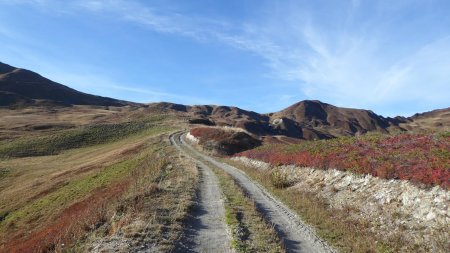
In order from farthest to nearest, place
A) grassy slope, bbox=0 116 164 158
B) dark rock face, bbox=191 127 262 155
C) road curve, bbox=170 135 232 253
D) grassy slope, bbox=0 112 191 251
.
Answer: grassy slope, bbox=0 116 164 158
dark rock face, bbox=191 127 262 155
grassy slope, bbox=0 112 191 251
road curve, bbox=170 135 232 253

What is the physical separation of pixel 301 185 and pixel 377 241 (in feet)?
38.7

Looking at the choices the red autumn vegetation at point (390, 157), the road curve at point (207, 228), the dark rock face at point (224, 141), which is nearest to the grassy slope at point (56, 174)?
the road curve at point (207, 228)

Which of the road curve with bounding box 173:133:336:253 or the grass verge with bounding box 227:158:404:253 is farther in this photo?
the grass verge with bounding box 227:158:404:253

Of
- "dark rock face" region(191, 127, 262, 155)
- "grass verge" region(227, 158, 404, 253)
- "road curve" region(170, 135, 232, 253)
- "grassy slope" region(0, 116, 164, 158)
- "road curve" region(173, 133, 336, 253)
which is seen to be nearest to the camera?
"road curve" region(170, 135, 232, 253)

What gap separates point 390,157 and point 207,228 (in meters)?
11.8

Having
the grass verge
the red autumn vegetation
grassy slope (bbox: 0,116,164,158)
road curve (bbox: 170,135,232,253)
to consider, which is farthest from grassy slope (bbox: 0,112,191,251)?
the red autumn vegetation

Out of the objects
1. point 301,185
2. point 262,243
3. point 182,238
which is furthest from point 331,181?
point 182,238

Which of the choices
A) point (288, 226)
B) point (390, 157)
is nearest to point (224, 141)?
point (390, 157)

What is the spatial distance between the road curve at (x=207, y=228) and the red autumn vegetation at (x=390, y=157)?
8321mm

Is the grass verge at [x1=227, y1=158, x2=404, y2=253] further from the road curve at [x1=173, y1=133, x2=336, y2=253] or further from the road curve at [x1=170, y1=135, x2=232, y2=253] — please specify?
the road curve at [x1=170, y1=135, x2=232, y2=253]

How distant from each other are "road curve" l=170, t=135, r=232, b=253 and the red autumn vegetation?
328 inches

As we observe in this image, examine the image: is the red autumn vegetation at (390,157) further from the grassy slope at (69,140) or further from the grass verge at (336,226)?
the grassy slope at (69,140)

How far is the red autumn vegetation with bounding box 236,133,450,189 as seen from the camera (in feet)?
58.9

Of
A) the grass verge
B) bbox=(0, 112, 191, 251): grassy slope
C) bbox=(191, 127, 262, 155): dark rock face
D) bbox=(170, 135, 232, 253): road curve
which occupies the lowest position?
bbox=(0, 112, 191, 251): grassy slope
